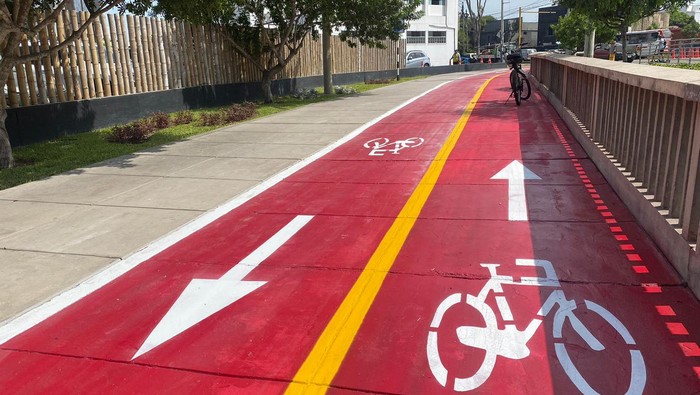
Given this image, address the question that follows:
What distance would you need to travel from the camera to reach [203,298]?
478 centimetres

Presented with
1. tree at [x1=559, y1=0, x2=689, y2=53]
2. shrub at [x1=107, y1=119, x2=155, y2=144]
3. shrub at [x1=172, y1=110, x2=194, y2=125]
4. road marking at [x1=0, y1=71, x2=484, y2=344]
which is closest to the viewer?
road marking at [x1=0, y1=71, x2=484, y2=344]

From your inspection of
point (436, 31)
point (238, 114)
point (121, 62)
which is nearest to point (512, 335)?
point (238, 114)

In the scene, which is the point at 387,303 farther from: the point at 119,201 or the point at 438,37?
the point at 438,37

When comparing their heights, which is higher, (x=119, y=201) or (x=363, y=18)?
(x=363, y=18)

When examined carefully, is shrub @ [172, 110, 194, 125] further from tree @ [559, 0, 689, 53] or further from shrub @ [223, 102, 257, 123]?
tree @ [559, 0, 689, 53]

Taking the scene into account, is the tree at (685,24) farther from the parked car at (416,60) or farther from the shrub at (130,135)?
the shrub at (130,135)

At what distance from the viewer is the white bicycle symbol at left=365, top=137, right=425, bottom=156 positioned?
10902mm

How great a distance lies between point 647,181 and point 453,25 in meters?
68.1

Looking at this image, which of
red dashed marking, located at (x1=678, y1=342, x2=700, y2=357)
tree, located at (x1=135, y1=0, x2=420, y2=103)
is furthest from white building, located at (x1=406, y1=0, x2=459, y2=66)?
red dashed marking, located at (x1=678, y1=342, x2=700, y2=357)

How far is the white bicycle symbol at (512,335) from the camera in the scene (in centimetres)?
345

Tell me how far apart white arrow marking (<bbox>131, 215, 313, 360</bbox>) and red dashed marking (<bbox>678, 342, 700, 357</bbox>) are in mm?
3396

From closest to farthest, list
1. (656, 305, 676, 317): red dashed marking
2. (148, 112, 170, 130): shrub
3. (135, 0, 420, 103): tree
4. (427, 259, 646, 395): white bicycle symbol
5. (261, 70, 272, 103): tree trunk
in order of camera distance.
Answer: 1. (427, 259, 646, 395): white bicycle symbol
2. (656, 305, 676, 317): red dashed marking
3. (148, 112, 170, 130): shrub
4. (135, 0, 420, 103): tree
5. (261, 70, 272, 103): tree trunk

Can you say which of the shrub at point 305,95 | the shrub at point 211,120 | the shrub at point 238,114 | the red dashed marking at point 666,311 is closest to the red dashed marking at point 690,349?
the red dashed marking at point 666,311

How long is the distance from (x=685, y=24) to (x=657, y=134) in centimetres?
8876
